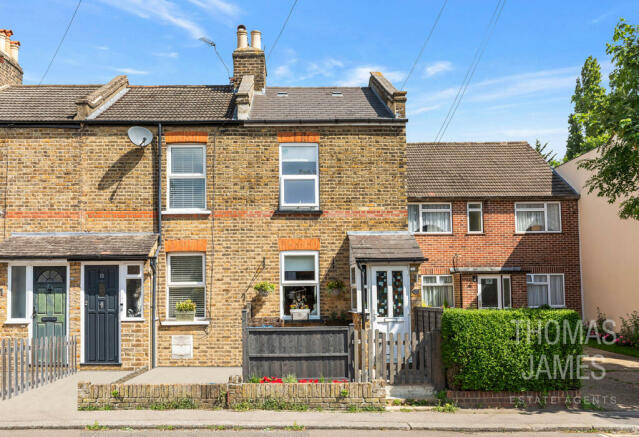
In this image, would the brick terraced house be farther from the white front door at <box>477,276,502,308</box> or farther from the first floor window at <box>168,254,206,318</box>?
the white front door at <box>477,276,502,308</box>

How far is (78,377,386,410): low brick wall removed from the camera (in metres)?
9.55

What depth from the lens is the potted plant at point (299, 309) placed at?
14.0m

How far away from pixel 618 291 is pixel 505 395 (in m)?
13.0

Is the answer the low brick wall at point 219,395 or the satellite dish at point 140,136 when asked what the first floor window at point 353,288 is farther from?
the satellite dish at point 140,136

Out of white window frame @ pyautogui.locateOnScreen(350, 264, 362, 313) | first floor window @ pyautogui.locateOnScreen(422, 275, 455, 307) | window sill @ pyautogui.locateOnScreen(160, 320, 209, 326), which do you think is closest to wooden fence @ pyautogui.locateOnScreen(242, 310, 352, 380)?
white window frame @ pyautogui.locateOnScreen(350, 264, 362, 313)

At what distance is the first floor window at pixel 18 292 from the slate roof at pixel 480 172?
1400 cm

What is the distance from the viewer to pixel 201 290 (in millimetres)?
14406

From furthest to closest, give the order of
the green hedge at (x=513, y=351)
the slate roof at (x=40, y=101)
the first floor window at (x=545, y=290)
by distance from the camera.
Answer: the first floor window at (x=545, y=290), the slate roof at (x=40, y=101), the green hedge at (x=513, y=351)

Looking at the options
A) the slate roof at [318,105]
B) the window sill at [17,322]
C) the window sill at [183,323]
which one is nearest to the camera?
the window sill at [17,322]

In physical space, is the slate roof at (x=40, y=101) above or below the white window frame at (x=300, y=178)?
above

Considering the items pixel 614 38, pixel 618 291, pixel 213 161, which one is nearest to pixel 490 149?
pixel 618 291

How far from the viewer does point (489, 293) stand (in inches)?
868

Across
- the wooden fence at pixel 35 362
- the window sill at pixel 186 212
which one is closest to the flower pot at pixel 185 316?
the wooden fence at pixel 35 362

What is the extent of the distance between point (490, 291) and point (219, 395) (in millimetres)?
15132
